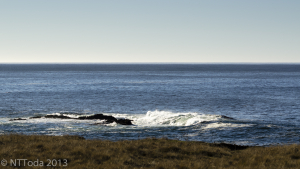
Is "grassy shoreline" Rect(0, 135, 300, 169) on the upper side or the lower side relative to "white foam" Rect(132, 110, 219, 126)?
upper

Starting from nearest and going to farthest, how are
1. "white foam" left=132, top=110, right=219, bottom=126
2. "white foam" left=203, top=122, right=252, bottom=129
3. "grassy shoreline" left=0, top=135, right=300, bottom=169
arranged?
1. "grassy shoreline" left=0, top=135, right=300, bottom=169
2. "white foam" left=203, top=122, right=252, bottom=129
3. "white foam" left=132, top=110, right=219, bottom=126

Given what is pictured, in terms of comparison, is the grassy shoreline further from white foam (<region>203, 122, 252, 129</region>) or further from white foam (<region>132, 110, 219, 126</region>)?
white foam (<region>132, 110, 219, 126</region>)

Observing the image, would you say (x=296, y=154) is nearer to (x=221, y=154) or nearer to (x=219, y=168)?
(x=221, y=154)

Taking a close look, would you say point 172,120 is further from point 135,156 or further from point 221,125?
point 135,156

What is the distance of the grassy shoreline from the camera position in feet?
46.8

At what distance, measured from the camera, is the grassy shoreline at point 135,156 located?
14273 mm

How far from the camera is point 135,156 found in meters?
16.4

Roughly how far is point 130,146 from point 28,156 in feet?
18.9

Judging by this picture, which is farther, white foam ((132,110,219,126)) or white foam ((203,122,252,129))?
white foam ((132,110,219,126))

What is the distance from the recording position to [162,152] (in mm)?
17438

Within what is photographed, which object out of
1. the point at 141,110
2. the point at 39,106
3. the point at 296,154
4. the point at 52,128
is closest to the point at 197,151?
the point at 296,154

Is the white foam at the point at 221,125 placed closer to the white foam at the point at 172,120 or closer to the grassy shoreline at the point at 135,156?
the white foam at the point at 172,120

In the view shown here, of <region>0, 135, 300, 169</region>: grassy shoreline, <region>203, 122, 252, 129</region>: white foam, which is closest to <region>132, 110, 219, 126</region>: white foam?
<region>203, 122, 252, 129</region>: white foam

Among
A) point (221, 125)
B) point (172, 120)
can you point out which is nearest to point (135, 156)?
point (221, 125)
